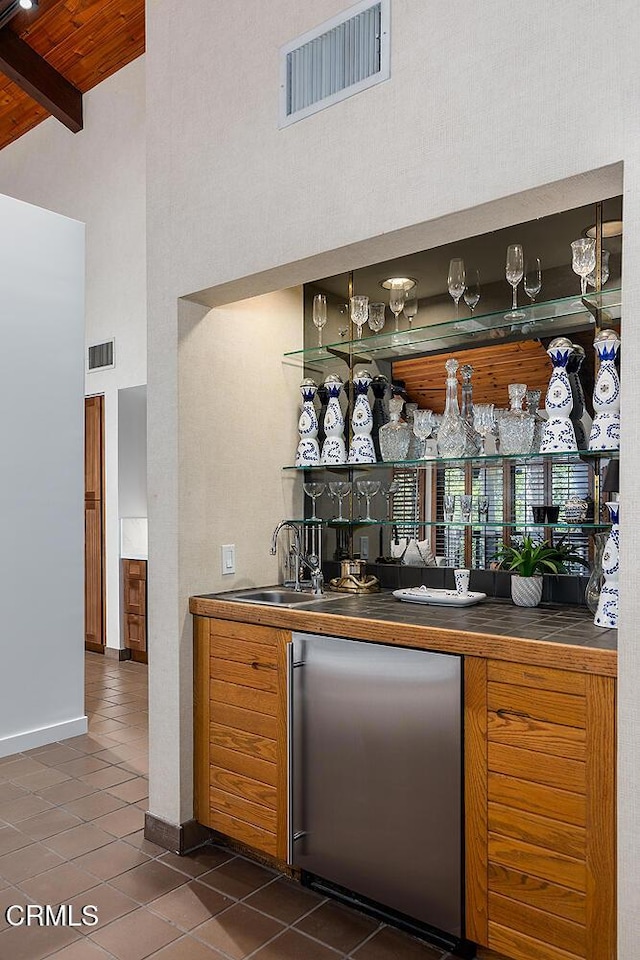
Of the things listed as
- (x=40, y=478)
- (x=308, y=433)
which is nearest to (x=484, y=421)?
(x=308, y=433)

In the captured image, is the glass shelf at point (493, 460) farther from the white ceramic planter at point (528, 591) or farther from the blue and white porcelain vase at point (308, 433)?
the white ceramic planter at point (528, 591)

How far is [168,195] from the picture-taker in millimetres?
2785

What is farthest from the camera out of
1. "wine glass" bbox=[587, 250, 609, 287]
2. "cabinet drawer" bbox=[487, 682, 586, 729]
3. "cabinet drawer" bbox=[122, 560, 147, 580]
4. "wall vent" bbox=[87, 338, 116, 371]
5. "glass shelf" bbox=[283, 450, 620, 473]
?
"wall vent" bbox=[87, 338, 116, 371]

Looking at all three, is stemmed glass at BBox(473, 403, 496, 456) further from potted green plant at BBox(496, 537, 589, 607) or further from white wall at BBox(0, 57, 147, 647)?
white wall at BBox(0, 57, 147, 647)

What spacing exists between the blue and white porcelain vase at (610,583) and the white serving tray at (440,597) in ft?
1.57

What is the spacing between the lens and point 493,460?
251 cm

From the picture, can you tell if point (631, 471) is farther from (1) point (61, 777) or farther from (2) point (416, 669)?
(1) point (61, 777)

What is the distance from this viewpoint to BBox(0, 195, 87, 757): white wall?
12.7ft

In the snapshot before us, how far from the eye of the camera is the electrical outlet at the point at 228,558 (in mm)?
2877

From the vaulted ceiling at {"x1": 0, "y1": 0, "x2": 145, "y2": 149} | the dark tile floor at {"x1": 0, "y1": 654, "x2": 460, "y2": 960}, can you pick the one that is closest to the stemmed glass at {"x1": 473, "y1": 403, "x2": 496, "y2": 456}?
the dark tile floor at {"x1": 0, "y1": 654, "x2": 460, "y2": 960}

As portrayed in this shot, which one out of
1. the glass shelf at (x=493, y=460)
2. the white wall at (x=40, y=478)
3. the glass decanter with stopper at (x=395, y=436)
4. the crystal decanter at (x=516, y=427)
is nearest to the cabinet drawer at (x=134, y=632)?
the white wall at (x=40, y=478)

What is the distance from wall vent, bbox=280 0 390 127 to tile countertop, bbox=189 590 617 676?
5.35 feet

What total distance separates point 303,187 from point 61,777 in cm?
292

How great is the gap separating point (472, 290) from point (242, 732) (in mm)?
1845
